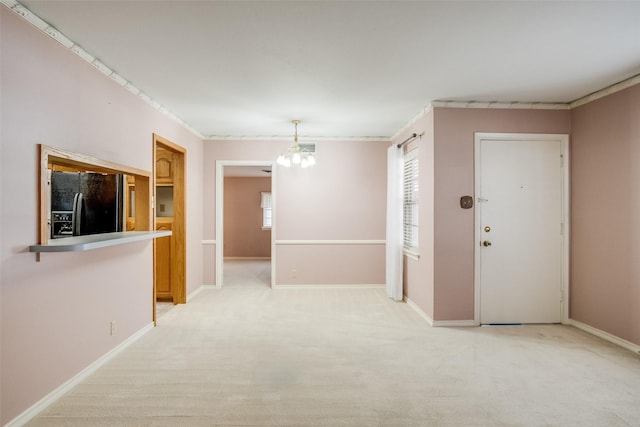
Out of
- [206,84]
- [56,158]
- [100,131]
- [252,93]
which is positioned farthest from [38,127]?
[252,93]

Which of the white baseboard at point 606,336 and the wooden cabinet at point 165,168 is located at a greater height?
the wooden cabinet at point 165,168

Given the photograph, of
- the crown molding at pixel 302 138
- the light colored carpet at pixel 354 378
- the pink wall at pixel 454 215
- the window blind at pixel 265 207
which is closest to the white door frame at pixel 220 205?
the crown molding at pixel 302 138

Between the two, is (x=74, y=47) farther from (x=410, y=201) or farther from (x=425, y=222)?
(x=410, y=201)

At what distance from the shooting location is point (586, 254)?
343 centimetres

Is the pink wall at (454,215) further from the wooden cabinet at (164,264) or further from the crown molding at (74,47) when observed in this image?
the wooden cabinet at (164,264)

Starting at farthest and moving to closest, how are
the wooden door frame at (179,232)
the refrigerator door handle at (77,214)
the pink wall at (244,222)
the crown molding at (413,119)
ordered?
1. the pink wall at (244,222)
2. the wooden door frame at (179,232)
3. the crown molding at (413,119)
4. the refrigerator door handle at (77,214)

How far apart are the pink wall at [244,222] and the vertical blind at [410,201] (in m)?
4.94

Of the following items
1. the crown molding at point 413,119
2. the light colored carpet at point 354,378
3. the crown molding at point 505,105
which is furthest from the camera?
the crown molding at point 413,119

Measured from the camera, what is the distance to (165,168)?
4.44m

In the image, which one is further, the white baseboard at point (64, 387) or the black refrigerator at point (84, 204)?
the black refrigerator at point (84, 204)

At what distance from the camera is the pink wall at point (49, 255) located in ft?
5.97

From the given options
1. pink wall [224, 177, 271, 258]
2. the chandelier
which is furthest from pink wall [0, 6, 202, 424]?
pink wall [224, 177, 271, 258]

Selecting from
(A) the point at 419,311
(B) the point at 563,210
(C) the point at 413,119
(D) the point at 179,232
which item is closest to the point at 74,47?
(D) the point at 179,232

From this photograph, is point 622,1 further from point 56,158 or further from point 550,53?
point 56,158
